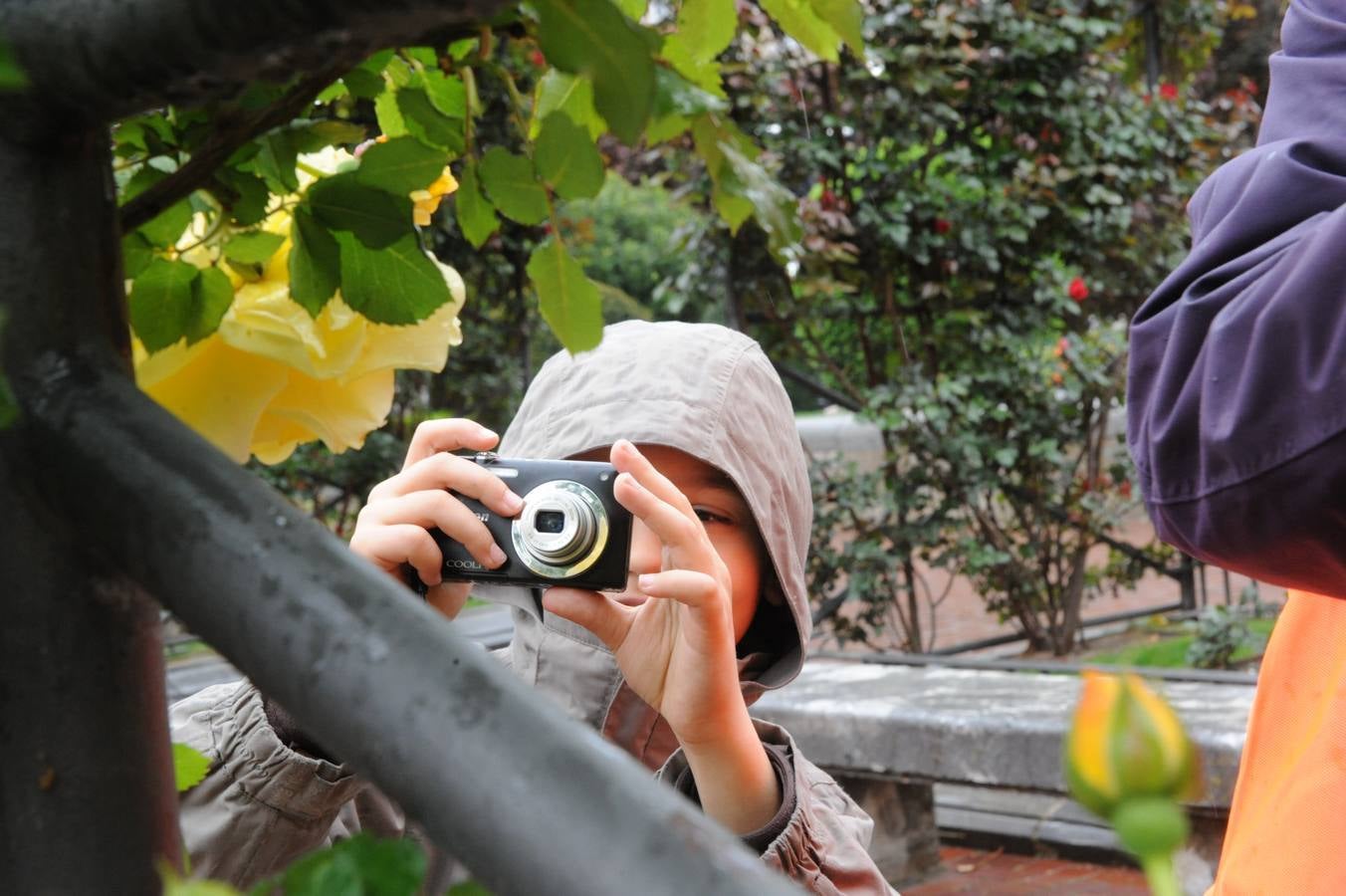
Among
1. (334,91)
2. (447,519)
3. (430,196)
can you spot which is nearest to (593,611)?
(447,519)

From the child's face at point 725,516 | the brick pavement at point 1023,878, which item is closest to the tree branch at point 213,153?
the child's face at point 725,516

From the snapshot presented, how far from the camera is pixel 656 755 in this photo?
5.97 feet

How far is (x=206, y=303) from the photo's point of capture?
635mm

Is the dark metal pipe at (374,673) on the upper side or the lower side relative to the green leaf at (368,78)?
lower

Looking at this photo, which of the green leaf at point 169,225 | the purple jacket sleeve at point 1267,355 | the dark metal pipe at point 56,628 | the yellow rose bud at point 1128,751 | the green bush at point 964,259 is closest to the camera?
the yellow rose bud at point 1128,751

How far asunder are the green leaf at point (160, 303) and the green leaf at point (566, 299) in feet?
0.58

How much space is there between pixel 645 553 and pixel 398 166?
102 centimetres

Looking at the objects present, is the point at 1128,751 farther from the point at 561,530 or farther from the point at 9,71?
the point at 561,530

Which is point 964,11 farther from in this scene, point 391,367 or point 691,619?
point 391,367

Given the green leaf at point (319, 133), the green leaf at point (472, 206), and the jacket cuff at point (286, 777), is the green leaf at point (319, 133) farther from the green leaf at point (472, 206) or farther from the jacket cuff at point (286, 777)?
the jacket cuff at point (286, 777)

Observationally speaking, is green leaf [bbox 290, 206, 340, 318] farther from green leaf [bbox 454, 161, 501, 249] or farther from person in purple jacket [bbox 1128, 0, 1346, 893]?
person in purple jacket [bbox 1128, 0, 1346, 893]

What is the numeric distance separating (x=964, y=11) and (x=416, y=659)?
18.1 ft

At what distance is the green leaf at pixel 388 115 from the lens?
2.34ft

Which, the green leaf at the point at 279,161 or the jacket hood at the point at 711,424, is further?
the jacket hood at the point at 711,424
